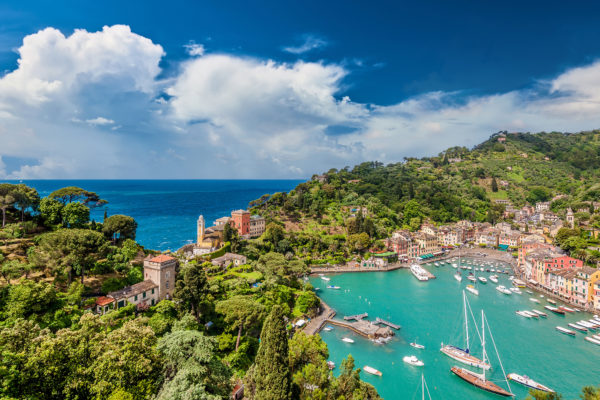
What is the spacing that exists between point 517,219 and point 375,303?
68.0 meters

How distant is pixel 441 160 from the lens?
444 ft

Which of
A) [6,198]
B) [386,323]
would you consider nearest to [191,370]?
[386,323]

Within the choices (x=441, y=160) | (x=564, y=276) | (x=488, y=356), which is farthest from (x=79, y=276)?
(x=441, y=160)

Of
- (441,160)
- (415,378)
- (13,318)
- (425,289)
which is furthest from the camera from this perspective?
(441,160)

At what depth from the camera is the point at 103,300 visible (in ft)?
63.5

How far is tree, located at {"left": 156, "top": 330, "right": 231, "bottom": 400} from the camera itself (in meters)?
11.3

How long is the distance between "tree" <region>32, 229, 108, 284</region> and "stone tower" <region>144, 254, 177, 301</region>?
14.4 feet

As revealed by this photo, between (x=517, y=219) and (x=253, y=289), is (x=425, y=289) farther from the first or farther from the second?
(x=517, y=219)

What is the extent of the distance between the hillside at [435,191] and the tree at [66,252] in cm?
3342

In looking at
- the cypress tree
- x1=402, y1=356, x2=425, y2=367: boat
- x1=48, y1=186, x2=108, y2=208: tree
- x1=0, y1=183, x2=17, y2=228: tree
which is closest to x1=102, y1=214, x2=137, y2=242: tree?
x1=48, y1=186, x2=108, y2=208: tree

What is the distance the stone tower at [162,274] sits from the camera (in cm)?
2250

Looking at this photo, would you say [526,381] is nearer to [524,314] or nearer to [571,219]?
[524,314]

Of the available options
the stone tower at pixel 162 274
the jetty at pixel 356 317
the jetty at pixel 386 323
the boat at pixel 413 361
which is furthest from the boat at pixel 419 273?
the stone tower at pixel 162 274

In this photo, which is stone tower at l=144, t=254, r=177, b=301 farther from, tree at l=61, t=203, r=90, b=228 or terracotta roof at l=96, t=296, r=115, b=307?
tree at l=61, t=203, r=90, b=228
